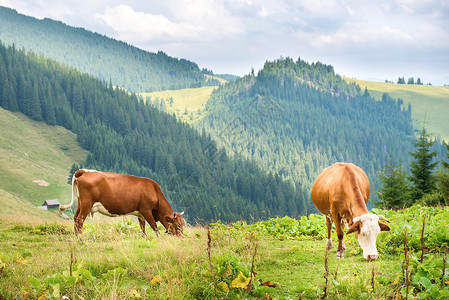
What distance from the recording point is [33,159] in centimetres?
12188

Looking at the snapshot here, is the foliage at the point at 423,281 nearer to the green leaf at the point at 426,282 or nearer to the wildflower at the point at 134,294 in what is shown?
the green leaf at the point at 426,282

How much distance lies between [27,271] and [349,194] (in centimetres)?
690

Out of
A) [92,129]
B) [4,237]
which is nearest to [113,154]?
[92,129]

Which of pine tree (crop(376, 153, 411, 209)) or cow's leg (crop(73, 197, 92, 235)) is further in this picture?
pine tree (crop(376, 153, 411, 209))

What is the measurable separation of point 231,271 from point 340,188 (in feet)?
13.1

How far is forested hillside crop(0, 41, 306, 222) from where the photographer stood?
6142 inches

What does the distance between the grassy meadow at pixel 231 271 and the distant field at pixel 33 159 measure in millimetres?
59963

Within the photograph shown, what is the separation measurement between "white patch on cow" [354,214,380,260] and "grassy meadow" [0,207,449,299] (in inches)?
10.2

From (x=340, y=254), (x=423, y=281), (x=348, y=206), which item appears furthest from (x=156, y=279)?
(x=348, y=206)

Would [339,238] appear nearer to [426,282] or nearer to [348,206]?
[348,206]

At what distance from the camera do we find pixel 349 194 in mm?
8500

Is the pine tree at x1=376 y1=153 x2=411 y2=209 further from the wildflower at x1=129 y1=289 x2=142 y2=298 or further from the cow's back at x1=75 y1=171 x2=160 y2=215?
the wildflower at x1=129 y1=289 x2=142 y2=298

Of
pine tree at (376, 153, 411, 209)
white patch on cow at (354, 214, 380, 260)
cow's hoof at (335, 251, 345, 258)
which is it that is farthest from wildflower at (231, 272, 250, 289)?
pine tree at (376, 153, 411, 209)

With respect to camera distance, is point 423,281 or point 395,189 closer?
point 423,281
